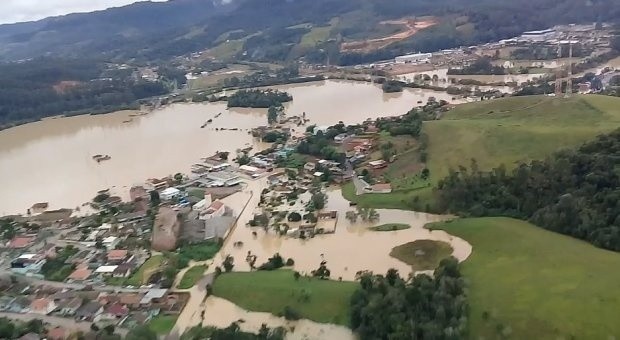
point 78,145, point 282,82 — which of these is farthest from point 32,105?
point 282,82

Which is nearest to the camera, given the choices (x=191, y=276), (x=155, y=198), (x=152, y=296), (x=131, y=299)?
(x=131, y=299)

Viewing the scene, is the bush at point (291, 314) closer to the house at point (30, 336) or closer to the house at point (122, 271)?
the house at point (122, 271)

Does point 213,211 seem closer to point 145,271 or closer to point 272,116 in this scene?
point 145,271

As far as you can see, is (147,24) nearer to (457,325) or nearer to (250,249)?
(250,249)

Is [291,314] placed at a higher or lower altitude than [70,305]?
lower

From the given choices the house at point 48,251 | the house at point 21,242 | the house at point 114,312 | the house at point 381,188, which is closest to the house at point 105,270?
the house at point 48,251

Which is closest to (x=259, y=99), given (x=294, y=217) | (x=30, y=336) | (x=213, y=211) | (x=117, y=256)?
(x=213, y=211)
